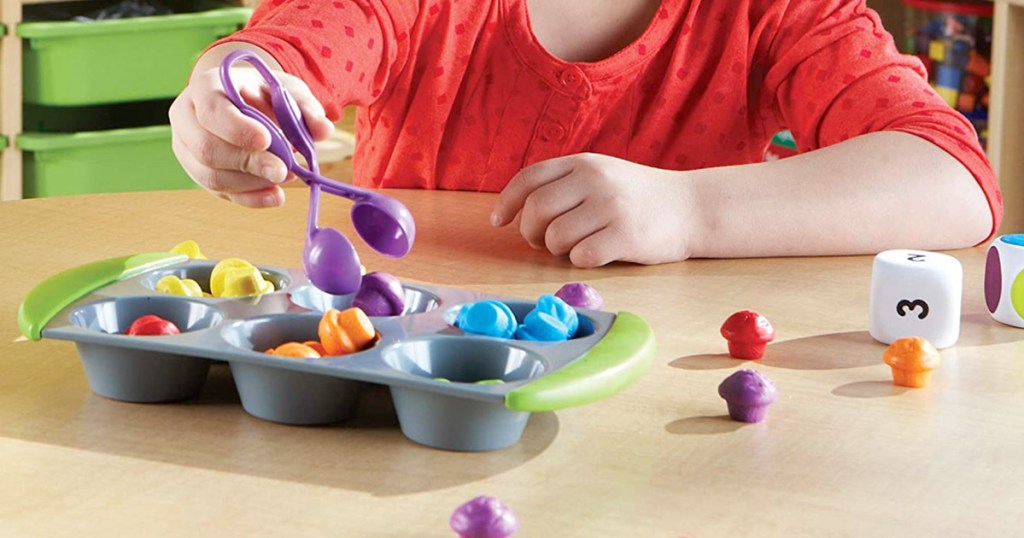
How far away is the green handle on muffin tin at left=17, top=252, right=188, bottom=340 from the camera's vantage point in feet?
1.99

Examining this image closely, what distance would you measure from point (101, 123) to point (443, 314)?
5.53 ft

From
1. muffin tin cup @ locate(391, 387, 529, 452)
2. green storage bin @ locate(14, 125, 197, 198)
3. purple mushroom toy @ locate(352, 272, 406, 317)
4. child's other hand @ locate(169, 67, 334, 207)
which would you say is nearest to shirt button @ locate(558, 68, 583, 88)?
child's other hand @ locate(169, 67, 334, 207)

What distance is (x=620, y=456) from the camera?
0.54 meters

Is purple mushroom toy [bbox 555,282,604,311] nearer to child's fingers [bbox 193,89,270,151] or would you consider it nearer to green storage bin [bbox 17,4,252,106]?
child's fingers [bbox 193,89,270,151]

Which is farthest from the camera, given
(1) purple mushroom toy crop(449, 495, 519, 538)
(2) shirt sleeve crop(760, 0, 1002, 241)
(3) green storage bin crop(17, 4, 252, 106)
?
(3) green storage bin crop(17, 4, 252, 106)

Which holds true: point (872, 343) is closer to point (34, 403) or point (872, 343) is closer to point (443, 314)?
point (443, 314)

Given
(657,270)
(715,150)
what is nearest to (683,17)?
(715,150)

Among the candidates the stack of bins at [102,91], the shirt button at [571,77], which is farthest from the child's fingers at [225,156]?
the stack of bins at [102,91]

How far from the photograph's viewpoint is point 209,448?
0.53 metres

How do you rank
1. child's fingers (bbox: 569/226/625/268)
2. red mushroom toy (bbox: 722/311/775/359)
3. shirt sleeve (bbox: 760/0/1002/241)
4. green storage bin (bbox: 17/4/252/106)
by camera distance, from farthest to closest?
green storage bin (bbox: 17/4/252/106)
shirt sleeve (bbox: 760/0/1002/241)
child's fingers (bbox: 569/226/625/268)
red mushroom toy (bbox: 722/311/775/359)

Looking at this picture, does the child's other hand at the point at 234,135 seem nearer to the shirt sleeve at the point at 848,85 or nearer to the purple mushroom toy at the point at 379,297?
the purple mushroom toy at the point at 379,297

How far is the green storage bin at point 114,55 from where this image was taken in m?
2.02

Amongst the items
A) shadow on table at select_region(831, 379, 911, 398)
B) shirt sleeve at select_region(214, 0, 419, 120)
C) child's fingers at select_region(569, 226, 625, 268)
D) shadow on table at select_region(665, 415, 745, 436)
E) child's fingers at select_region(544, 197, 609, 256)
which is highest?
shirt sleeve at select_region(214, 0, 419, 120)

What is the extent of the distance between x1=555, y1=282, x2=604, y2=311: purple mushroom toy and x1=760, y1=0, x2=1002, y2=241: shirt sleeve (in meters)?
0.32
